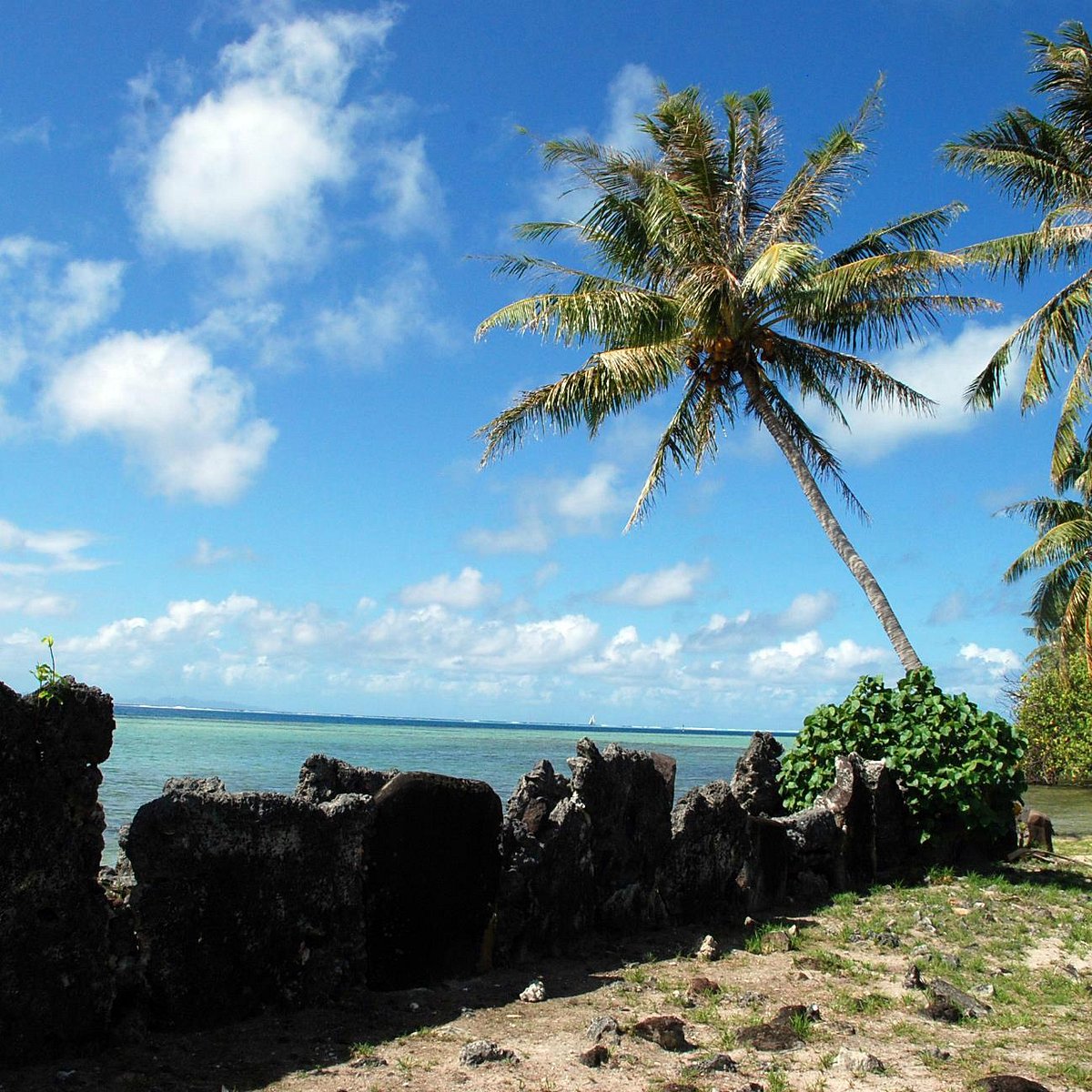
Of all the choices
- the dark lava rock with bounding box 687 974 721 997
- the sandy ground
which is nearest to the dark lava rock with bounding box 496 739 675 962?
the sandy ground

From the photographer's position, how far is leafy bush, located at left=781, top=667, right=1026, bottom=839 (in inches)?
411

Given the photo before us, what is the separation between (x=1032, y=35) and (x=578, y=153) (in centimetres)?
882

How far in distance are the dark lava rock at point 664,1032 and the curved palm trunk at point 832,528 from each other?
10471mm

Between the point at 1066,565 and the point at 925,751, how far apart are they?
22.1 m

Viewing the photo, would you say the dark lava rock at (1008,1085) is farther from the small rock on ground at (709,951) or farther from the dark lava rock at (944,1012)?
the small rock on ground at (709,951)

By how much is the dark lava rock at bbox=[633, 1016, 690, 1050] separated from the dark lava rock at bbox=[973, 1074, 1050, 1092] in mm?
1344

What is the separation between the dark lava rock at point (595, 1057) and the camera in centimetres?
478

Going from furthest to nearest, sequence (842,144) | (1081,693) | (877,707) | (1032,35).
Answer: (1081,693), (1032,35), (842,144), (877,707)

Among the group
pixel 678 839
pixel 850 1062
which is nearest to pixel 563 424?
pixel 678 839

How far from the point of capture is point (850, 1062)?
15.8 ft

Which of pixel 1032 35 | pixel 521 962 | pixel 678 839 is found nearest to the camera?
pixel 521 962

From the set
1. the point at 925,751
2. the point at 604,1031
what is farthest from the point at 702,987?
the point at 925,751

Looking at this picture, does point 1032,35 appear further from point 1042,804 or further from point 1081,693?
point 1081,693

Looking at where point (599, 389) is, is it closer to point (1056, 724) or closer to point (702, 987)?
point (702, 987)
